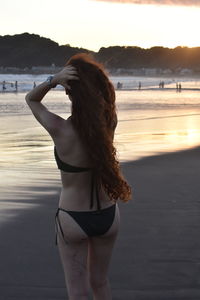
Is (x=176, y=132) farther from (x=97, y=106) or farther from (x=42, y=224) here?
(x=97, y=106)

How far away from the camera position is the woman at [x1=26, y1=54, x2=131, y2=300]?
279 centimetres

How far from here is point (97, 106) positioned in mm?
2781

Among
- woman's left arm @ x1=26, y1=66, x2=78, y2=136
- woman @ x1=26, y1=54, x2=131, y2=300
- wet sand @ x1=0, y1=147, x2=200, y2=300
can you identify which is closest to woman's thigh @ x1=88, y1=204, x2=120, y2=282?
woman @ x1=26, y1=54, x2=131, y2=300

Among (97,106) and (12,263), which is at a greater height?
(97,106)

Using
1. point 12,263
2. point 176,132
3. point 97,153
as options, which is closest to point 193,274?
point 12,263

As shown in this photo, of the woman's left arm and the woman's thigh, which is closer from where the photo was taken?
the woman's left arm

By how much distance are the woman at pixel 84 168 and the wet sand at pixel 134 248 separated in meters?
1.37

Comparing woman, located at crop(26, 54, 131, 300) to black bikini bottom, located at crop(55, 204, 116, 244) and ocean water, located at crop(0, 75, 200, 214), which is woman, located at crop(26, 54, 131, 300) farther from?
ocean water, located at crop(0, 75, 200, 214)

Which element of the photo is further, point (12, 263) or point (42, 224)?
point (42, 224)

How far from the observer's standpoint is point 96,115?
278 centimetres

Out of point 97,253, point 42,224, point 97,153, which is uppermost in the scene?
point 97,153

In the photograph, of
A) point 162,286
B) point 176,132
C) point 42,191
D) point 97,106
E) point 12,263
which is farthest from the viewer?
point 176,132

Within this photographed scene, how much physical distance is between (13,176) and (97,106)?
6.56 m

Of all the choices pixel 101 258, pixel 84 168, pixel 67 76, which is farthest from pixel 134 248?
pixel 67 76
